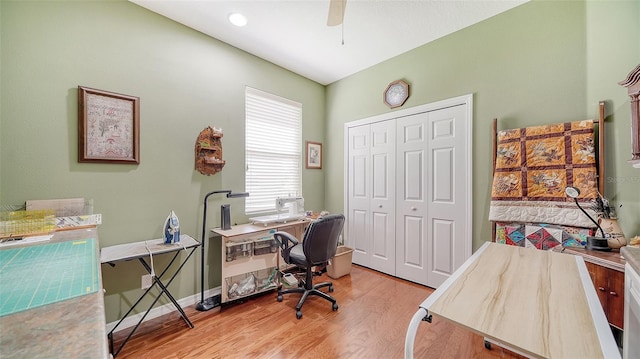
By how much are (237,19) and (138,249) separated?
227 cm

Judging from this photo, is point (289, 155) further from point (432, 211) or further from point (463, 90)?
point (463, 90)

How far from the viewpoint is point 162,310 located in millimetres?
2256

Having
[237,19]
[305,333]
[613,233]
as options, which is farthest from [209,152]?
A: [613,233]

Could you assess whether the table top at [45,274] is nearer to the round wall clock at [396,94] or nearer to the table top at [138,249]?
the table top at [138,249]

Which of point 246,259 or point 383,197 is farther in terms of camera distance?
point 383,197

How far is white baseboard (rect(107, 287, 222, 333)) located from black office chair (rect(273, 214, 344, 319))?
30.5 inches

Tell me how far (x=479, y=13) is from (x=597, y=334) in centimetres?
271

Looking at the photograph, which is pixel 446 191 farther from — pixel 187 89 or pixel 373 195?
pixel 187 89

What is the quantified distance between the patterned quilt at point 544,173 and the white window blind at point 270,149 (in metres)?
2.44

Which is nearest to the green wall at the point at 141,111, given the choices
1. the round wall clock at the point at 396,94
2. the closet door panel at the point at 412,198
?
the round wall clock at the point at 396,94

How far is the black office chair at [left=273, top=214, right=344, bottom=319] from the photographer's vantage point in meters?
2.25

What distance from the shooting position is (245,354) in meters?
1.75

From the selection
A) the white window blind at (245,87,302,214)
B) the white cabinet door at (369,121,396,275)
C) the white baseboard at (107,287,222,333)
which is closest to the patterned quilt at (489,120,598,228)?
the white cabinet door at (369,121,396,275)

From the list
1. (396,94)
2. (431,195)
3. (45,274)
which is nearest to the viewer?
(45,274)
